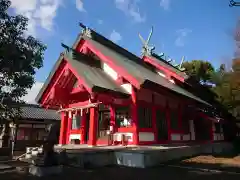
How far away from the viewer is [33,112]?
87.3 feet

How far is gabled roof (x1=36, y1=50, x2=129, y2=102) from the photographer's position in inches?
468

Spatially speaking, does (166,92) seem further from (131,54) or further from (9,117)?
(9,117)

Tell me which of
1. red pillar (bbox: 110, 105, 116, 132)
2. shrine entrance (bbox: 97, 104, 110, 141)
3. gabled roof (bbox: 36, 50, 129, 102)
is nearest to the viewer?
gabled roof (bbox: 36, 50, 129, 102)

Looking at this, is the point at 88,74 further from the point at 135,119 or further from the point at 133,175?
the point at 133,175

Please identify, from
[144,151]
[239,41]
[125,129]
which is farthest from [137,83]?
[239,41]

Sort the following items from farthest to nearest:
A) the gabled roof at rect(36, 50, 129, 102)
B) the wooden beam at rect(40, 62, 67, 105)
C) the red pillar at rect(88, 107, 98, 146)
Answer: the wooden beam at rect(40, 62, 67, 105)
the red pillar at rect(88, 107, 98, 146)
the gabled roof at rect(36, 50, 129, 102)

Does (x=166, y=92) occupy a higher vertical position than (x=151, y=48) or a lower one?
lower

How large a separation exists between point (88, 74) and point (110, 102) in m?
2.08

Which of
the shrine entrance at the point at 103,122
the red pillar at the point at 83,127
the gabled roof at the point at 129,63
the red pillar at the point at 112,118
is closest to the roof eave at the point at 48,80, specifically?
the gabled roof at the point at 129,63

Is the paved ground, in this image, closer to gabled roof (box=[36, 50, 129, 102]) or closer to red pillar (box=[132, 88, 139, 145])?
red pillar (box=[132, 88, 139, 145])

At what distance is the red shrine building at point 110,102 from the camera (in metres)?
12.6

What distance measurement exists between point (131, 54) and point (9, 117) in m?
16.4

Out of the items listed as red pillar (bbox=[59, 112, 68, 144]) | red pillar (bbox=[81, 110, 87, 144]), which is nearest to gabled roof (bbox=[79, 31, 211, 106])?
red pillar (bbox=[81, 110, 87, 144])

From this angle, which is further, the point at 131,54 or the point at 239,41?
the point at 131,54
